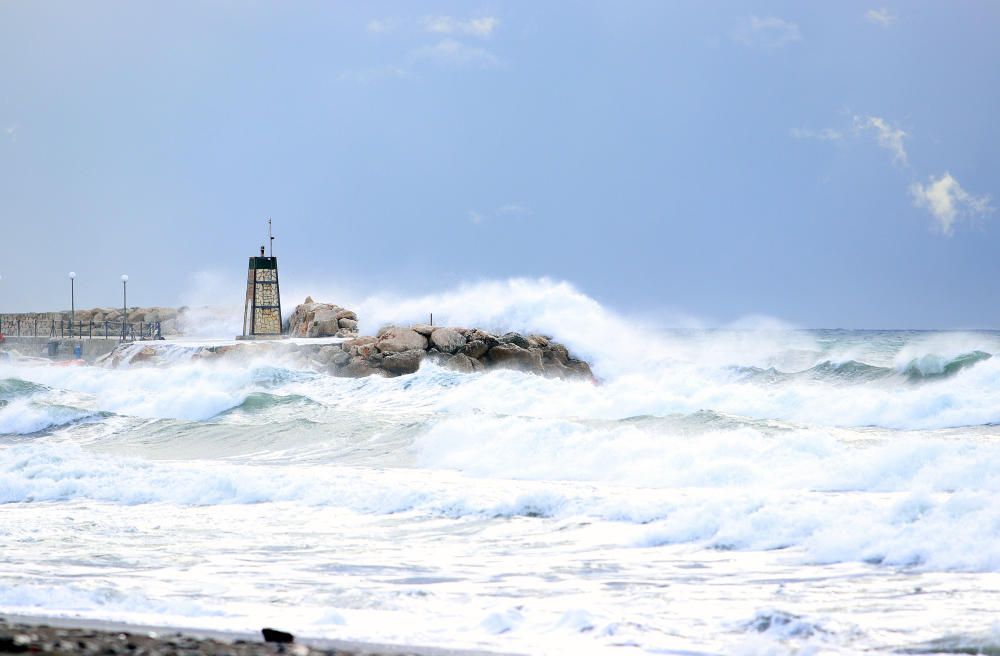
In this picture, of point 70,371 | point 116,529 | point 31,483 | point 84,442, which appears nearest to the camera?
point 116,529

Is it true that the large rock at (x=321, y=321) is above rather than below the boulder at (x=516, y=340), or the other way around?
above

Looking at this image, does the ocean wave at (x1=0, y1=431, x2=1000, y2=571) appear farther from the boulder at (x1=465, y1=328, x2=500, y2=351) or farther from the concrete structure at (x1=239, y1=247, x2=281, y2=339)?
the concrete structure at (x1=239, y1=247, x2=281, y2=339)

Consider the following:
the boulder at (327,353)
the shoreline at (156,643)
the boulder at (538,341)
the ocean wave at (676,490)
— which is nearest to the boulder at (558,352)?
the boulder at (538,341)

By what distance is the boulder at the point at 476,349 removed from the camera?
34.7 meters

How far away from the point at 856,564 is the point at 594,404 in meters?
13.5

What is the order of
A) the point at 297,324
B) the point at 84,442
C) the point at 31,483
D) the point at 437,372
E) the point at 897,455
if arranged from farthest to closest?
the point at 297,324 < the point at 437,372 < the point at 84,442 < the point at 31,483 < the point at 897,455

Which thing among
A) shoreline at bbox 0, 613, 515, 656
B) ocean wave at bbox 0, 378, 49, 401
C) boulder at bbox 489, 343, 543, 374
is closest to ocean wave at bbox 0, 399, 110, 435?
ocean wave at bbox 0, 378, 49, 401

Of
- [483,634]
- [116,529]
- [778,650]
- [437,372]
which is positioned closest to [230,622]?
[483,634]

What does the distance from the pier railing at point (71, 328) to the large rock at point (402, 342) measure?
16.4 meters

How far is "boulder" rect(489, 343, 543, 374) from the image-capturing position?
35169 mm

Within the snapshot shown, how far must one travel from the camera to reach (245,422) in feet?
67.8

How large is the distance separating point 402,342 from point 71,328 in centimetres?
2466

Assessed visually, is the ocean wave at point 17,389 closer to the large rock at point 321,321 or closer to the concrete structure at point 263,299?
the concrete structure at point 263,299

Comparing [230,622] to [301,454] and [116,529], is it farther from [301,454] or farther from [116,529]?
[301,454]
